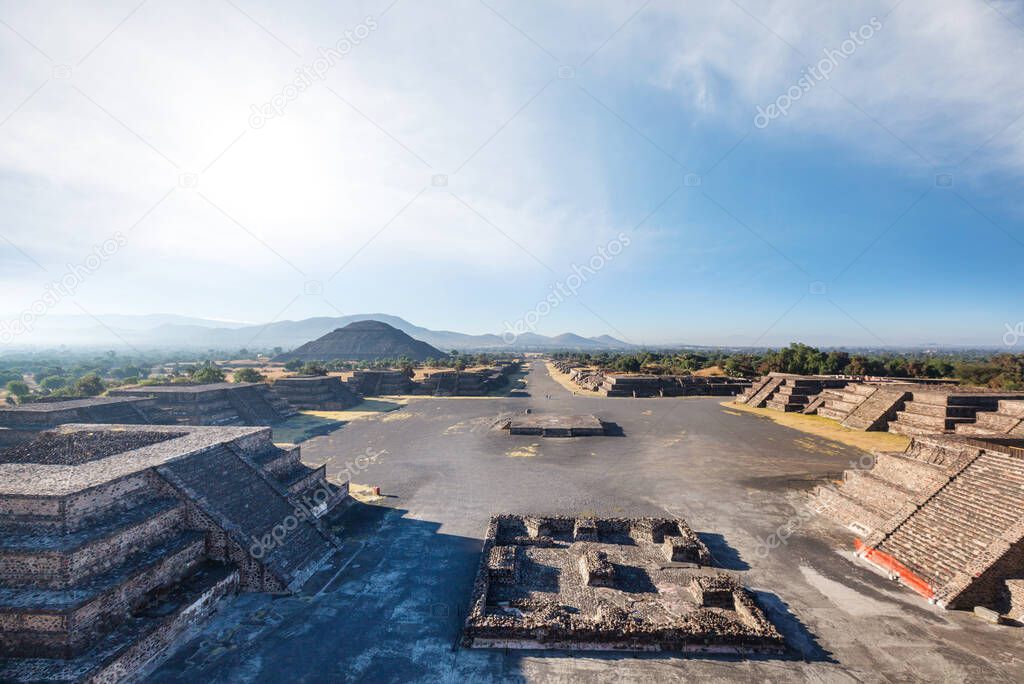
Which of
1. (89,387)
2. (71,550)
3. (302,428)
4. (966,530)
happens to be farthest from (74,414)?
(966,530)

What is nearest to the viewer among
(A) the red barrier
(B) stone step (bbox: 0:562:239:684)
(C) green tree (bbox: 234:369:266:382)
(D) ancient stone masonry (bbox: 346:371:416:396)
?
(B) stone step (bbox: 0:562:239:684)

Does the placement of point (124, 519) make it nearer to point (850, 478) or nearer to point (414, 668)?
point (414, 668)

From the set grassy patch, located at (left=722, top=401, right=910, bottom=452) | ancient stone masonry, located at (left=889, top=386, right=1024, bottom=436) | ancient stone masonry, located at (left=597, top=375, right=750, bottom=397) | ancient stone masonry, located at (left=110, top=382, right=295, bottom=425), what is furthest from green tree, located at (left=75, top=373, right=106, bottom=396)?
ancient stone masonry, located at (left=889, top=386, right=1024, bottom=436)

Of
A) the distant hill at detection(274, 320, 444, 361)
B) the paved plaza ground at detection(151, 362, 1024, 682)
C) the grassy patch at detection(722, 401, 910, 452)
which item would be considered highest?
the distant hill at detection(274, 320, 444, 361)

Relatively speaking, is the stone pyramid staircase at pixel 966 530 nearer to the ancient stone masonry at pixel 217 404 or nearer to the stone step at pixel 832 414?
the stone step at pixel 832 414

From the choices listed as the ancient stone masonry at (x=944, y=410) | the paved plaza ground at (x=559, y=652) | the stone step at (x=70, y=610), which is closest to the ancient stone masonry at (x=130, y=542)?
the stone step at (x=70, y=610)

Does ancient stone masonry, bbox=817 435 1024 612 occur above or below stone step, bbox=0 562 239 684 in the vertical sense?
above

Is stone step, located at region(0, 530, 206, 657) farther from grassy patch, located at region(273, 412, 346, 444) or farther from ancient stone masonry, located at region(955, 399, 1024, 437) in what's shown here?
ancient stone masonry, located at region(955, 399, 1024, 437)

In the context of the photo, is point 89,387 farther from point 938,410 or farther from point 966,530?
point 938,410
